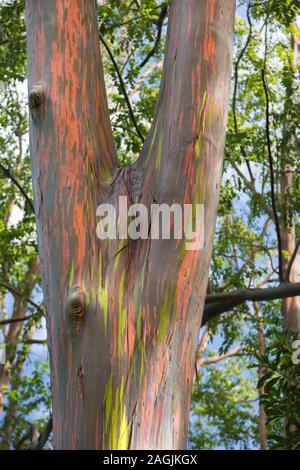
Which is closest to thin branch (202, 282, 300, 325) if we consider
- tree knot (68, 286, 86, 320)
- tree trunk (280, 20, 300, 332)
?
tree trunk (280, 20, 300, 332)

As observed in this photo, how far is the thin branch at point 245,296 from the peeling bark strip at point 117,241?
262 cm

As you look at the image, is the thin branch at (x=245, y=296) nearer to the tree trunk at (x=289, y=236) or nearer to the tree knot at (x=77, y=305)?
the tree trunk at (x=289, y=236)

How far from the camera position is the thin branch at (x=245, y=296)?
502cm

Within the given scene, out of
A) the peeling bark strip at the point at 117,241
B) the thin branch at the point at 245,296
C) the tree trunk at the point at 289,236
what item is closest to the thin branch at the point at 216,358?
the tree trunk at the point at 289,236

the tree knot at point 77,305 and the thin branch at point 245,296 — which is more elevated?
the thin branch at point 245,296

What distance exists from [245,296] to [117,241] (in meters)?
2.90

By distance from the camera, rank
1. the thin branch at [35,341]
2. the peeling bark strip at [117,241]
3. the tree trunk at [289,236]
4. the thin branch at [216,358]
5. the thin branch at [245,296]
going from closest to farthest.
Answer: the peeling bark strip at [117,241] < the thin branch at [245,296] < the tree trunk at [289,236] < the thin branch at [35,341] < the thin branch at [216,358]

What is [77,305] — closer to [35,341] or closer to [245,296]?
[245,296]

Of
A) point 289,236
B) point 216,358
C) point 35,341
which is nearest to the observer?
point 289,236

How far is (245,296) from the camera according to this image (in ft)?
17.0

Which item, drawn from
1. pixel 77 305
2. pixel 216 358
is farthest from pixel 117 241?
pixel 216 358

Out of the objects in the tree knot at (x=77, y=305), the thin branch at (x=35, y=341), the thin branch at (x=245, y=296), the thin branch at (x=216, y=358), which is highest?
the thin branch at (x=216, y=358)

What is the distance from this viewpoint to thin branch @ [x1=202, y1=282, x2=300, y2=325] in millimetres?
5016
